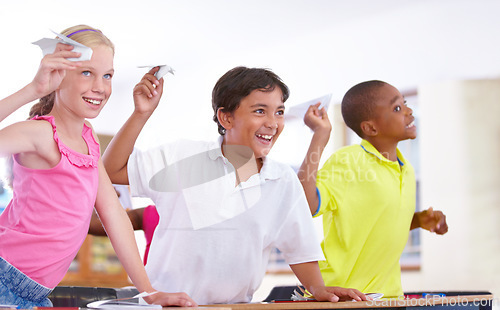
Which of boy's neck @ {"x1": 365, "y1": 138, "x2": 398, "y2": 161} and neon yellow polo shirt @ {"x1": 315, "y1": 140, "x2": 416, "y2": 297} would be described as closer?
neon yellow polo shirt @ {"x1": 315, "y1": 140, "x2": 416, "y2": 297}

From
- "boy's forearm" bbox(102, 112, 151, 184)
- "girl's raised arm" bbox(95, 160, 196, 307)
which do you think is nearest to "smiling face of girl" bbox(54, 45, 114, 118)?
"girl's raised arm" bbox(95, 160, 196, 307)

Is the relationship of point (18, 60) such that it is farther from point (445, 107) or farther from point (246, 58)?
point (445, 107)

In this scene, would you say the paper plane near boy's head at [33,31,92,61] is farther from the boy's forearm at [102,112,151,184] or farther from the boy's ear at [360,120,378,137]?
the boy's ear at [360,120,378,137]

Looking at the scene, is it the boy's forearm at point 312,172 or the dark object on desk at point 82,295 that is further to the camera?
the dark object on desk at point 82,295

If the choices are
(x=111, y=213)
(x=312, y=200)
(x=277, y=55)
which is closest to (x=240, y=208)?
(x=312, y=200)

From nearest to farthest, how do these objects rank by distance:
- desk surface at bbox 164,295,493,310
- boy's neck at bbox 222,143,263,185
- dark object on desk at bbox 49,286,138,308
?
desk surface at bbox 164,295,493,310 < boy's neck at bbox 222,143,263,185 < dark object on desk at bbox 49,286,138,308

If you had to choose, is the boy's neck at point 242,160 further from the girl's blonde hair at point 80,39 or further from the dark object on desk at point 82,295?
the dark object on desk at point 82,295

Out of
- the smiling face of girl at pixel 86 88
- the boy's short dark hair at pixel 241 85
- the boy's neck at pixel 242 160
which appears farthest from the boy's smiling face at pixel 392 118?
the smiling face of girl at pixel 86 88

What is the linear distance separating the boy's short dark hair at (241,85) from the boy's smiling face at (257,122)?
0.01 meters

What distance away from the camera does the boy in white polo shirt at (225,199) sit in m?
1.57

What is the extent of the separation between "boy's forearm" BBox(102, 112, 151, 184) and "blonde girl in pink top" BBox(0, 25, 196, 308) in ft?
0.73

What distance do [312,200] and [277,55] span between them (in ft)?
14.8

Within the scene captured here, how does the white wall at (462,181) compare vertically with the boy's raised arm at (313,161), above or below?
below

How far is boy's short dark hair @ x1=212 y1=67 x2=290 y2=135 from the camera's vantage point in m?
1.74
